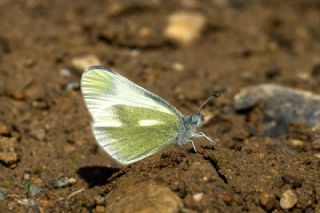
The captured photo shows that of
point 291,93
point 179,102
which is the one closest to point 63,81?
point 179,102

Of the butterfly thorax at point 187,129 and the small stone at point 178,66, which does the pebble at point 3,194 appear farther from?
the small stone at point 178,66

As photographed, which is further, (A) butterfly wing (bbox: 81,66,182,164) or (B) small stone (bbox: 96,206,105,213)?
(A) butterfly wing (bbox: 81,66,182,164)

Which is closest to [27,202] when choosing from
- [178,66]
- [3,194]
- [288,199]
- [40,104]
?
[3,194]

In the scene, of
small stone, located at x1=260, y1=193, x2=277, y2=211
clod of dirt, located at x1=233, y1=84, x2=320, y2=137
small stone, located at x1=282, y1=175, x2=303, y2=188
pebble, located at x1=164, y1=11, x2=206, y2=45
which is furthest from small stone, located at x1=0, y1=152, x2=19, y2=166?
pebble, located at x1=164, y1=11, x2=206, y2=45

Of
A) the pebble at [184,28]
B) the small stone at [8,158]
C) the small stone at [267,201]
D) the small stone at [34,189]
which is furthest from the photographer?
the pebble at [184,28]

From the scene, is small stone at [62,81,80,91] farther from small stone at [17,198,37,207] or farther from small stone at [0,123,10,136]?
small stone at [17,198,37,207]

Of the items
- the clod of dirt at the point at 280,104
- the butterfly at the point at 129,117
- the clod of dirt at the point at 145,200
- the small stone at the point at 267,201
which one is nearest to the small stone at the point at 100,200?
the clod of dirt at the point at 145,200
